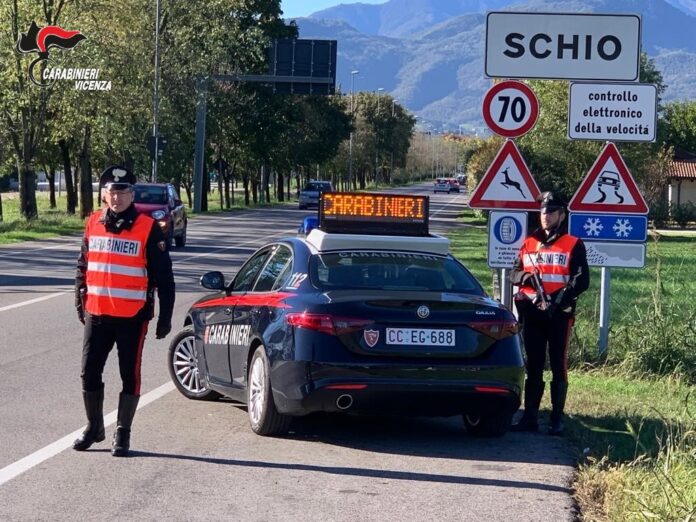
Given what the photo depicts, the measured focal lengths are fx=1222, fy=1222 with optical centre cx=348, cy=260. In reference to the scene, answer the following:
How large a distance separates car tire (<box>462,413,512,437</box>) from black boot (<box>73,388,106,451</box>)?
253 centimetres

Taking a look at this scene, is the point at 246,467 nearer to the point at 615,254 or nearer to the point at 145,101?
→ the point at 615,254

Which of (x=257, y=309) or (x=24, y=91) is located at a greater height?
(x=24, y=91)

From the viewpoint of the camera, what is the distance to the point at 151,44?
51312 millimetres

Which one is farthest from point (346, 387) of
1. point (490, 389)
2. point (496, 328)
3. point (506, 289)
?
point (506, 289)

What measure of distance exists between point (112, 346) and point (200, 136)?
50339 millimetres

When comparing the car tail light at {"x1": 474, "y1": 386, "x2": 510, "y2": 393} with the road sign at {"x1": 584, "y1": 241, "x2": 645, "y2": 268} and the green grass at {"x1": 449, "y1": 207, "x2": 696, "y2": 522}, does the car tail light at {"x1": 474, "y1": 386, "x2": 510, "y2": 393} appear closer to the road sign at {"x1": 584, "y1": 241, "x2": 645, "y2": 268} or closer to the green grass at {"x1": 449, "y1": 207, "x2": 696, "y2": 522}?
the green grass at {"x1": 449, "y1": 207, "x2": 696, "y2": 522}

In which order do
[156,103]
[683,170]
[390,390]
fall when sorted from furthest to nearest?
[683,170] → [156,103] → [390,390]

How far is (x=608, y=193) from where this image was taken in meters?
11.5

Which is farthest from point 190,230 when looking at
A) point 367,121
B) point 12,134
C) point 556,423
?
point 367,121

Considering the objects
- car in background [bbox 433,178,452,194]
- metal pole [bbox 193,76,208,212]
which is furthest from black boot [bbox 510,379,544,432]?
car in background [bbox 433,178,452,194]

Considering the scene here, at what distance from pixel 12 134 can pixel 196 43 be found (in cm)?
1295

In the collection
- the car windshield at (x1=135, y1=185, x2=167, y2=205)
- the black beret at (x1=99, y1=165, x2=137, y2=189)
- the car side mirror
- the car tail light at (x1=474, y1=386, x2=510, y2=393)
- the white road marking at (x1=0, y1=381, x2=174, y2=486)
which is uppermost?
the black beret at (x1=99, y1=165, x2=137, y2=189)

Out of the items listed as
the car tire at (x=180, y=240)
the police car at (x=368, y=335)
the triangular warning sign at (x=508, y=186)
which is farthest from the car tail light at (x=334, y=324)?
the car tire at (x=180, y=240)

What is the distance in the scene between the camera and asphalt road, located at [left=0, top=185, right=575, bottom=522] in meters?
6.43
